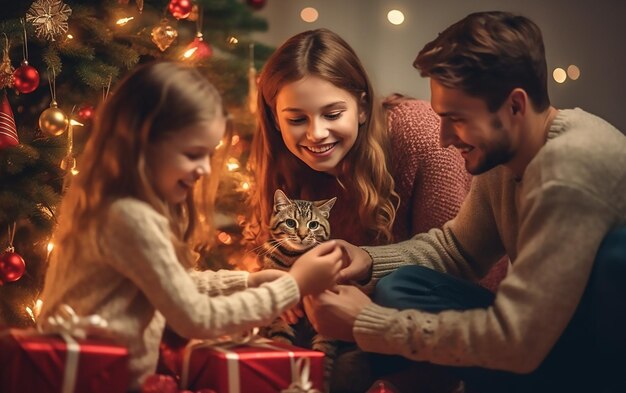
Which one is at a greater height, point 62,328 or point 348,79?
point 348,79

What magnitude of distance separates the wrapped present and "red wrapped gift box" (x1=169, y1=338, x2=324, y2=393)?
0.19 m

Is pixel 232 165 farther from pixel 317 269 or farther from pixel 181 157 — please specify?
pixel 181 157

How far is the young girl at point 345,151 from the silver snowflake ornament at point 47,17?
57 centimetres

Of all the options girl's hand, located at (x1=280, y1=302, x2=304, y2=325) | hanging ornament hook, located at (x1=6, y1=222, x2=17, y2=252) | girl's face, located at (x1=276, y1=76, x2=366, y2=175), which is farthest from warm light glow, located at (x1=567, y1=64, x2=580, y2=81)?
hanging ornament hook, located at (x1=6, y1=222, x2=17, y2=252)

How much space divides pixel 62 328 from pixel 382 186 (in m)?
1.05

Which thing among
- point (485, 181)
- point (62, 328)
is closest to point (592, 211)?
point (485, 181)

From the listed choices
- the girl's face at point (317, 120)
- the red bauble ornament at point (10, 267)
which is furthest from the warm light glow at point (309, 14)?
the red bauble ornament at point (10, 267)

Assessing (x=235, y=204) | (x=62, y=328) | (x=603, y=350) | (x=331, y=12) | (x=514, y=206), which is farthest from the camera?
(x=331, y=12)

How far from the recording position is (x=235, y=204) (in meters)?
2.64

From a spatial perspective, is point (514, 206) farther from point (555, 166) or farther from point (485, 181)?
point (555, 166)

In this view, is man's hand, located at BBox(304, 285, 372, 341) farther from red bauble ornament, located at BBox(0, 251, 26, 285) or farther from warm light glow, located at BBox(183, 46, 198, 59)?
warm light glow, located at BBox(183, 46, 198, 59)

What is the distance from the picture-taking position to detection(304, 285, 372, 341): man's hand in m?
1.84

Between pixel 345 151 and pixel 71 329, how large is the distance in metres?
0.97

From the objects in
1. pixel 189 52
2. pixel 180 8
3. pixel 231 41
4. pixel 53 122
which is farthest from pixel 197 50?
pixel 53 122
